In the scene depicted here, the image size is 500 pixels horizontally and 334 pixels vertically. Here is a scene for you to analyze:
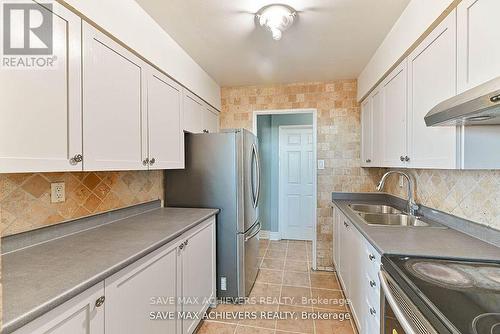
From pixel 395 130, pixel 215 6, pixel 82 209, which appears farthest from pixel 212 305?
pixel 215 6

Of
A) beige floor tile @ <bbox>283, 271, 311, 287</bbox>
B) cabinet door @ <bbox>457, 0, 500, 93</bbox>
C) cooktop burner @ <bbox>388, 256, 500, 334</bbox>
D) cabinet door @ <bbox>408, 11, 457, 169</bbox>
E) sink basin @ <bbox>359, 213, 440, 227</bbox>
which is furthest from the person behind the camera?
beige floor tile @ <bbox>283, 271, 311, 287</bbox>

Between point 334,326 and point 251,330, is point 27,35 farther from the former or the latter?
point 334,326

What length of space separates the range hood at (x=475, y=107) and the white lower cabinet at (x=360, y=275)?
78 cm

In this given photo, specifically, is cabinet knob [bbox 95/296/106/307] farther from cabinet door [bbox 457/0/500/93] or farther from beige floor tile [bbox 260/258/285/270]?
beige floor tile [bbox 260/258/285/270]

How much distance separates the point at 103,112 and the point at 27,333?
1014 millimetres

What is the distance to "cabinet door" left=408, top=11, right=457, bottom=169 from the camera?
130cm

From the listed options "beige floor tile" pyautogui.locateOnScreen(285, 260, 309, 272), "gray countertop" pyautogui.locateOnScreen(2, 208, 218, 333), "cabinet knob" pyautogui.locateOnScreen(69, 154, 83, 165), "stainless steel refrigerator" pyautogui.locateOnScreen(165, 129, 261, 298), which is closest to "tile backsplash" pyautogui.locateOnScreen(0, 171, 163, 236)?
"gray countertop" pyautogui.locateOnScreen(2, 208, 218, 333)

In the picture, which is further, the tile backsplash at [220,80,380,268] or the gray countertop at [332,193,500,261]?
the tile backsplash at [220,80,380,268]

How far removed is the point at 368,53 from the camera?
2.38 metres

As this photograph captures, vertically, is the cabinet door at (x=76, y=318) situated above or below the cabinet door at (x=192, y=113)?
below

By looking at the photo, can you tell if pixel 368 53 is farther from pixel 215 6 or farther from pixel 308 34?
pixel 215 6

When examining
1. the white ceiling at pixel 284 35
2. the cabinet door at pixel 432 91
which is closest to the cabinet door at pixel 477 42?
the cabinet door at pixel 432 91

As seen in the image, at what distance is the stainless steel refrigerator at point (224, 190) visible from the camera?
2.36 metres

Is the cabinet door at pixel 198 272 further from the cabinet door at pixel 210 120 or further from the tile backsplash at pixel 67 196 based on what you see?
the cabinet door at pixel 210 120
